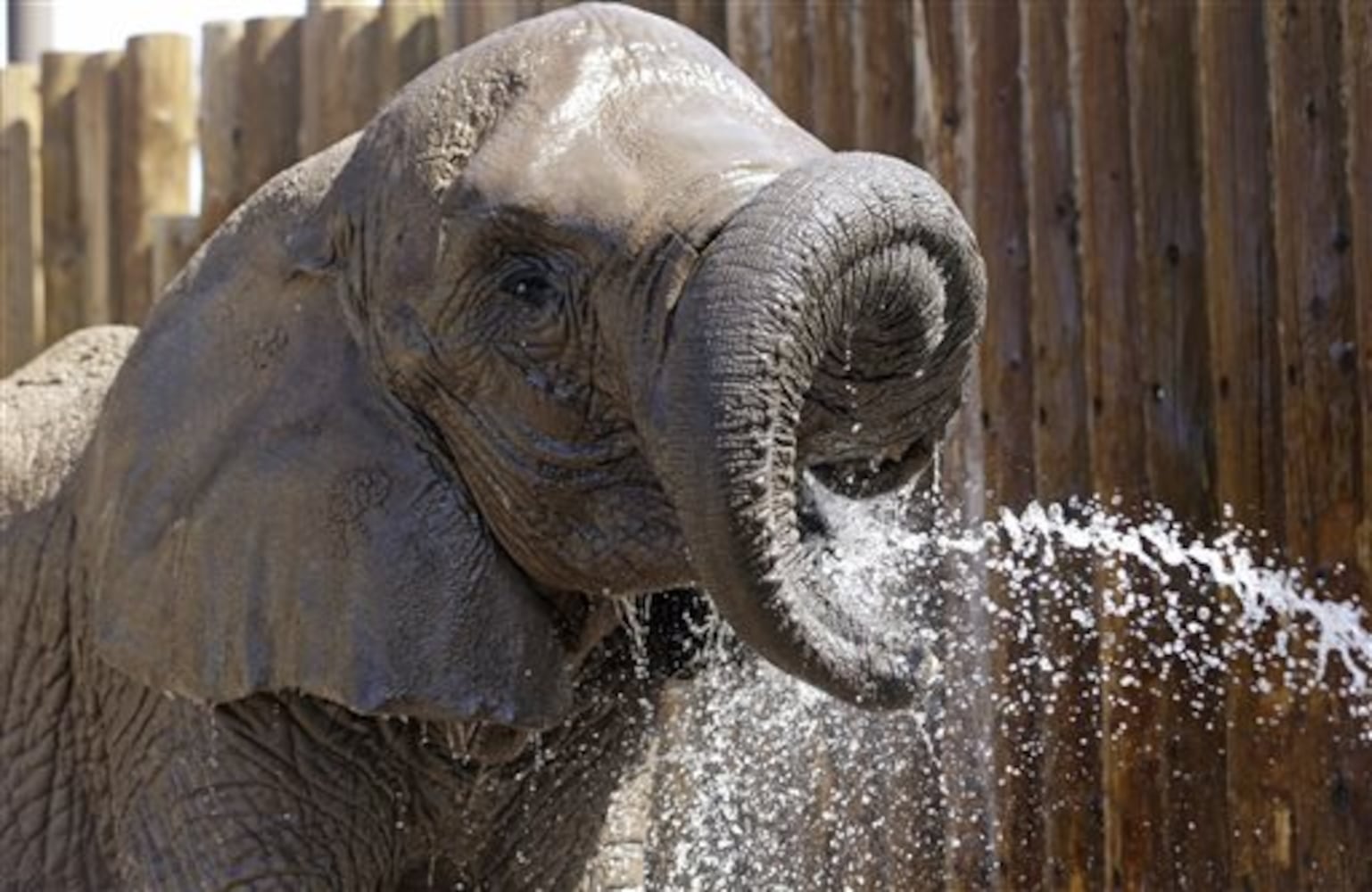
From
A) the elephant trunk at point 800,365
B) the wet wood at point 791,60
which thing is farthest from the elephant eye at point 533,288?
the wet wood at point 791,60

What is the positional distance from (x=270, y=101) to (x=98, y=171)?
0.75 m

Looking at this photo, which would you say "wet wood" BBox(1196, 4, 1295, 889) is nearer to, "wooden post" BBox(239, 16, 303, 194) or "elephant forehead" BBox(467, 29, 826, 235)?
"elephant forehead" BBox(467, 29, 826, 235)

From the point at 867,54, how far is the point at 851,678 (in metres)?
3.56

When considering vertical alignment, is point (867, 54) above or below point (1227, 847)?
above

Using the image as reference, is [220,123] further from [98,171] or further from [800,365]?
[800,365]

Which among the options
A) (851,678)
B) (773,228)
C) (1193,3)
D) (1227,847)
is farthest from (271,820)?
(1193,3)

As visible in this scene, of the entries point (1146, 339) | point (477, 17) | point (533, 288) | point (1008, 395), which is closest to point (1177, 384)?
point (1146, 339)

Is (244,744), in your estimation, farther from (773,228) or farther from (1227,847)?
(1227,847)

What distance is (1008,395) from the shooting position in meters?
6.45

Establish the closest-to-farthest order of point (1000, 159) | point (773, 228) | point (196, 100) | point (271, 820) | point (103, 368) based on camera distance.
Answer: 1. point (773, 228)
2. point (271, 820)
3. point (103, 368)
4. point (1000, 159)
5. point (196, 100)

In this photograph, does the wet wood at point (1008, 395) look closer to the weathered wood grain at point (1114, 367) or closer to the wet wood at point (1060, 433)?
the wet wood at point (1060, 433)

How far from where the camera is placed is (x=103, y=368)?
467 centimetres

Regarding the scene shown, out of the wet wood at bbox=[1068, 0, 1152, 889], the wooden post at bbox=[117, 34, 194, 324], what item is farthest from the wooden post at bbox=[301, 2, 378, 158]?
the wet wood at bbox=[1068, 0, 1152, 889]

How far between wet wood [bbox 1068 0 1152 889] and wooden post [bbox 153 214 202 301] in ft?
9.59
